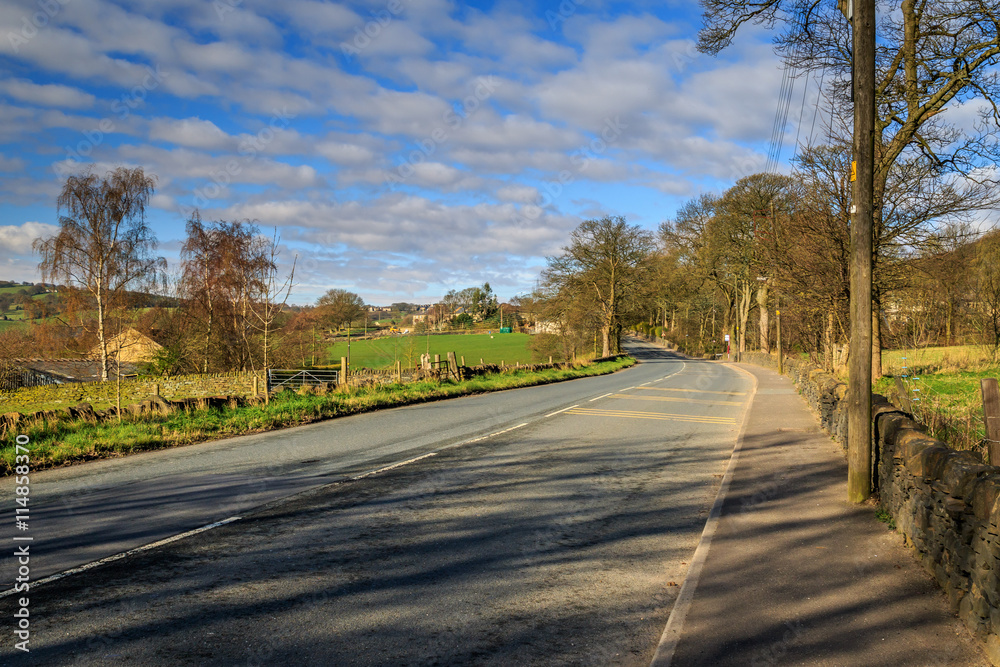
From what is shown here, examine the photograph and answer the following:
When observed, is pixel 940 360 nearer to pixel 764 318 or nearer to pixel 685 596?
pixel 685 596

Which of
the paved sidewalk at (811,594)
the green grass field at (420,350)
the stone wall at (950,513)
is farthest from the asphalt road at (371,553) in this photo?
the green grass field at (420,350)

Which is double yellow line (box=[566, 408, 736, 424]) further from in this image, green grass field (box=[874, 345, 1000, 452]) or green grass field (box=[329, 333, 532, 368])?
green grass field (box=[329, 333, 532, 368])

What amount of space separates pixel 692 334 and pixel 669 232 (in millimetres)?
33049

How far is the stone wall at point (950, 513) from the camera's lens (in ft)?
12.2

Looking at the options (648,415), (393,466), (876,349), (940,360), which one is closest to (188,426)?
(393,466)

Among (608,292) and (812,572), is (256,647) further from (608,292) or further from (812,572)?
(608,292)

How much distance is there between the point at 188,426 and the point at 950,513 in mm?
12081

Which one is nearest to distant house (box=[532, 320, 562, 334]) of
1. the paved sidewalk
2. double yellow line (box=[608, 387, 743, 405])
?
double yellow line (box=[608, 387, 743, 405])

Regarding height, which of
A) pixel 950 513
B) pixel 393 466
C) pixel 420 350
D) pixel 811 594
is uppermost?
pixel 420 350

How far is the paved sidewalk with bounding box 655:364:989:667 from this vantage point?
3797mm

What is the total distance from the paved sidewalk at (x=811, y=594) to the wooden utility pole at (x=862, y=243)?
84 centimetres

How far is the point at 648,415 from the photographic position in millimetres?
16344

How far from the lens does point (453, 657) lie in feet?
12.3

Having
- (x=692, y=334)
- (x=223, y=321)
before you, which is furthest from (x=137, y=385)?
(x=692, y=334)
